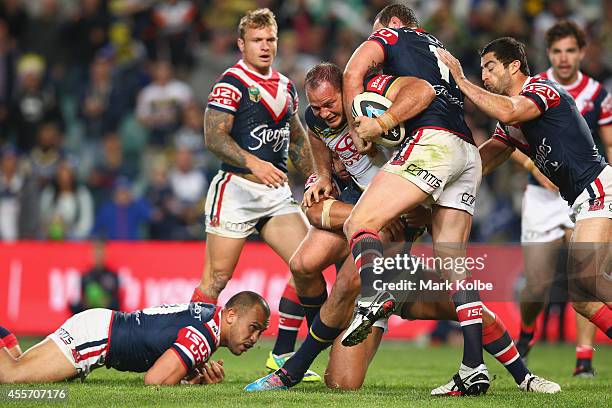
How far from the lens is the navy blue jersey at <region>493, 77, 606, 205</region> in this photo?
714 cm

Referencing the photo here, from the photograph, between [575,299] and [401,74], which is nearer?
[401,74]

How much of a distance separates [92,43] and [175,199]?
171 inches

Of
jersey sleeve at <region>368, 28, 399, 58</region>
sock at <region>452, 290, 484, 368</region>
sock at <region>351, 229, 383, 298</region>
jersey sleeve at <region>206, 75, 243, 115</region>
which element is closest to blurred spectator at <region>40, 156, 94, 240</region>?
jersey sleeve at <region>206, 75, 243, 115</region>

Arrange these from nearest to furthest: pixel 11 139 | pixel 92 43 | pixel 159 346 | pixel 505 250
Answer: pixel 159 346
pixel 505 250
pixel 11 139
pixel 92 43

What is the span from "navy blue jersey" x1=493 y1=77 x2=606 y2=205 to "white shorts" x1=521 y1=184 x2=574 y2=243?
2287 millimetres

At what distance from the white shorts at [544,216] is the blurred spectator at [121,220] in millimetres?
6501

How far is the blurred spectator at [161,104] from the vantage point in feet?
53.4

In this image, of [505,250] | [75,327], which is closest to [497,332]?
[75,327]

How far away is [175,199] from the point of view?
14.7 meters

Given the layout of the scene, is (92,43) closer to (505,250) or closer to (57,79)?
(57,79)

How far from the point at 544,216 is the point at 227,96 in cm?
330

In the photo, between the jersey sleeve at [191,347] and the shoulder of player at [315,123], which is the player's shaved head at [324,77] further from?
the jersey sleeve at [191,347]

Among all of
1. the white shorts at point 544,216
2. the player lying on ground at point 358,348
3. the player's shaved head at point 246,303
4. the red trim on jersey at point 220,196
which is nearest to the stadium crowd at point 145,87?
the white shorts at point 544,216

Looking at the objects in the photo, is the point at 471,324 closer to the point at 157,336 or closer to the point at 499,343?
the point at 499,343
